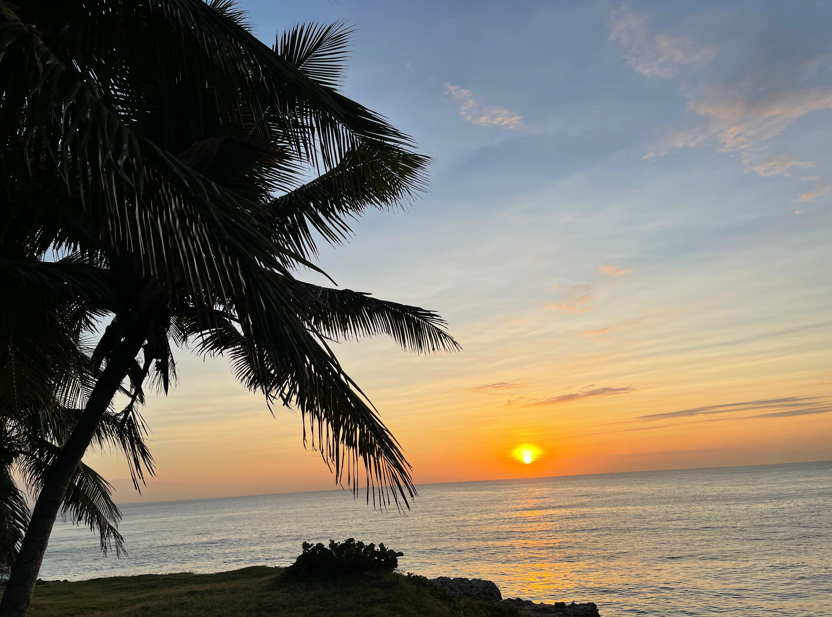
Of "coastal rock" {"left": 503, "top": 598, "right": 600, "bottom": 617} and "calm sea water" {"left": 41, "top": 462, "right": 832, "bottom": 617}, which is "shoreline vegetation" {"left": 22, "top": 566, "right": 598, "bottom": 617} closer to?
"coastal rock" {"left": 503, "top": 598, "right": 600, "bottom": 617}

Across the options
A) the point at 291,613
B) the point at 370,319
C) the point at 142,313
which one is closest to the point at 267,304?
the point at 142,313

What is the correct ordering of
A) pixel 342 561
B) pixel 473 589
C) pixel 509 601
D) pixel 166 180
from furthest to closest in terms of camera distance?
pixel 473 589 < pixel 509 601 < pixel 342 561 < pixel 166 180

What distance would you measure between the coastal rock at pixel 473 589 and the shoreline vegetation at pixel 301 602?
0.73m

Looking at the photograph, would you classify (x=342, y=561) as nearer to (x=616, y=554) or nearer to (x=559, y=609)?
(x=559, y=609)

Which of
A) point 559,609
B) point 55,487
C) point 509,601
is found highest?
point 55,487

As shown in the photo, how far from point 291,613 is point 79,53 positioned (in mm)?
11007

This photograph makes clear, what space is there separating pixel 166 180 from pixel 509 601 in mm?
15109

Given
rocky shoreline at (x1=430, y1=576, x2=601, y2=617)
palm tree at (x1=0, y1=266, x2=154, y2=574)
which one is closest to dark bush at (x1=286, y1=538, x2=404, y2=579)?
rocky shoreline at (x1=430, y1=576, x2=601, y2=617)

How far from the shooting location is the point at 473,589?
1598 centimetres

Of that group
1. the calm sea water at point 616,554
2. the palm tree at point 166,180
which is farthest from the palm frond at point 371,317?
the calm sea water at point 616,554

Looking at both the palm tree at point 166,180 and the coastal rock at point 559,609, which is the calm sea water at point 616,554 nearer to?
the coastal rock at point 559,609

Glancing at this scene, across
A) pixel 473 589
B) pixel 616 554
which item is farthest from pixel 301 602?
pixel 616 554

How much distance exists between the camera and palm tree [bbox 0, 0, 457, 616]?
8.13ft

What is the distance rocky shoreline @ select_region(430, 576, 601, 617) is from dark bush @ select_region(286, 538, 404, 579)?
1.70m
